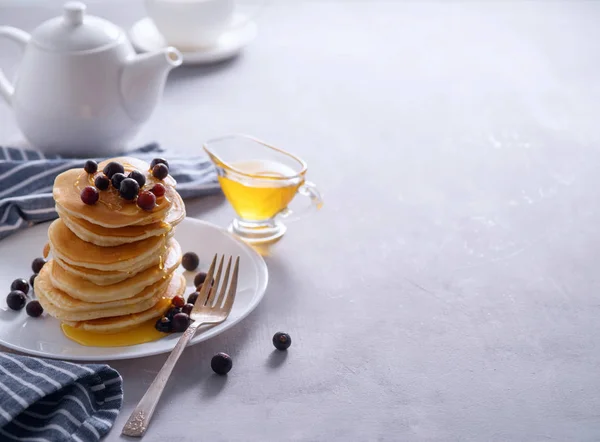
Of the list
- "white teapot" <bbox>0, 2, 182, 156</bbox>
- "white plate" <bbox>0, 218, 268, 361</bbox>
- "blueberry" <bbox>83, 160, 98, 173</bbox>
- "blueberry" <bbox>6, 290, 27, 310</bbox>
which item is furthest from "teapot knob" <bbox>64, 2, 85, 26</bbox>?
"blueberry" <bbox>6, 290, 27, 310</bbox>

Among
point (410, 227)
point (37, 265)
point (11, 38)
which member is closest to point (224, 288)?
point (37, 265)

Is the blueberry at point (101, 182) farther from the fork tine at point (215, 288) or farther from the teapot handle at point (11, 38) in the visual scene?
the teapot handle at point (11, 38)

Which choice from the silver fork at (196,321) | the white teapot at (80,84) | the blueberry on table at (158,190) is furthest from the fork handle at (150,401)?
the white teapot at (80,84)

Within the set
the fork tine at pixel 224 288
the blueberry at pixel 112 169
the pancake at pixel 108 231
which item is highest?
the blueberry at pixel 112 169

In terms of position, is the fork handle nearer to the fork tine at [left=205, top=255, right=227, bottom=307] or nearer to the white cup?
the fork tine at [left=205, top=255, right=227, bottom=307]

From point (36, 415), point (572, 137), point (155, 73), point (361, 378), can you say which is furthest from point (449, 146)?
point (36, 415)

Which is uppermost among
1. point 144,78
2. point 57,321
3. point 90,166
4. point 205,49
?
point 90,166

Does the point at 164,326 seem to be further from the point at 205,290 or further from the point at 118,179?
the point at 118,179

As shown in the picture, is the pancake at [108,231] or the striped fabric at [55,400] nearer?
the striped fabric at [55,400]
